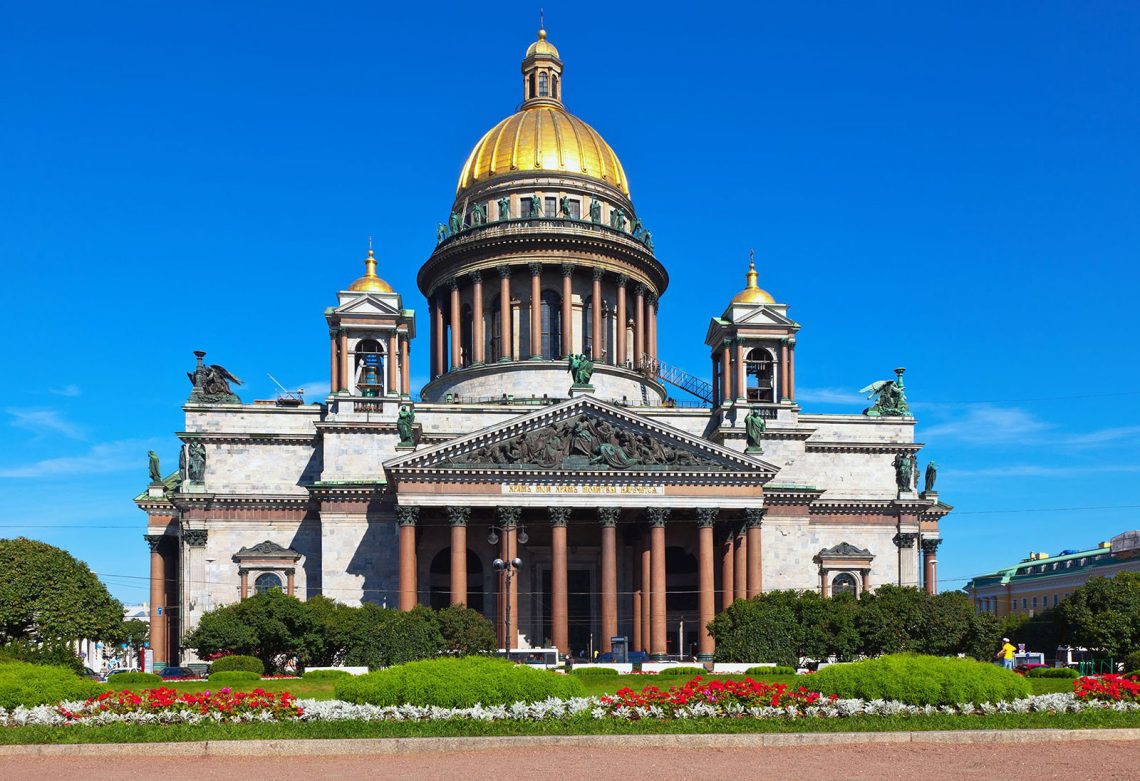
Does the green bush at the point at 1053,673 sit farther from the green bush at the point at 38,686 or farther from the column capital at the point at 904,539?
the green bush at the point at 38,686

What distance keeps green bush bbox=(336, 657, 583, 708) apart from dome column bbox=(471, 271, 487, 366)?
5446 cm

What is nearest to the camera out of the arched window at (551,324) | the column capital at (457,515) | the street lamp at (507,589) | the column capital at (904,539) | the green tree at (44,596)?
the street lamp at (507,589)

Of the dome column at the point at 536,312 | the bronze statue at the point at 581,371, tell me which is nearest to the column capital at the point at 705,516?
the bronze statue at the point at 581,371

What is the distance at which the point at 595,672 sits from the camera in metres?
50.2

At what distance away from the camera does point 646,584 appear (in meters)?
65.4

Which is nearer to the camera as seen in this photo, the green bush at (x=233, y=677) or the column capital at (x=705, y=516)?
the green bush at (x=233, y=677)

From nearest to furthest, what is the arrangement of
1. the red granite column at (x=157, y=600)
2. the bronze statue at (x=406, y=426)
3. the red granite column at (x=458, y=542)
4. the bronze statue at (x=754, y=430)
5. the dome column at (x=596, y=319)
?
the red granite column at (x=458, y=542), the bronze statue at (x=406, y=426), the bronze statue at (x=754, y=430), the red granite column at (x=157, y=600), the dome column at (x=596, y=319)

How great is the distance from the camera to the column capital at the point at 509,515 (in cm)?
6347

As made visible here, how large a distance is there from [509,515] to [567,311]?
2301cm

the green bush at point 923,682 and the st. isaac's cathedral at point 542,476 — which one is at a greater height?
the st. isaac's cathedral at point 542,476

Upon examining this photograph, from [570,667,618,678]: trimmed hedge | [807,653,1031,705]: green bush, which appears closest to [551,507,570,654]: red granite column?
[570,667,618,678]: trimmed hedge

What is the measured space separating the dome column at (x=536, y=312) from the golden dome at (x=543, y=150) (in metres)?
8.42

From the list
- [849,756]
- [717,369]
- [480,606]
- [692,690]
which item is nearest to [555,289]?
[717,369]

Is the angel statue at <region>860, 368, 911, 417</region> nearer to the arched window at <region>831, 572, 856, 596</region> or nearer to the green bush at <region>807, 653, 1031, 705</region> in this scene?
the arched window at <region>831, 572, 856, 596</region>
